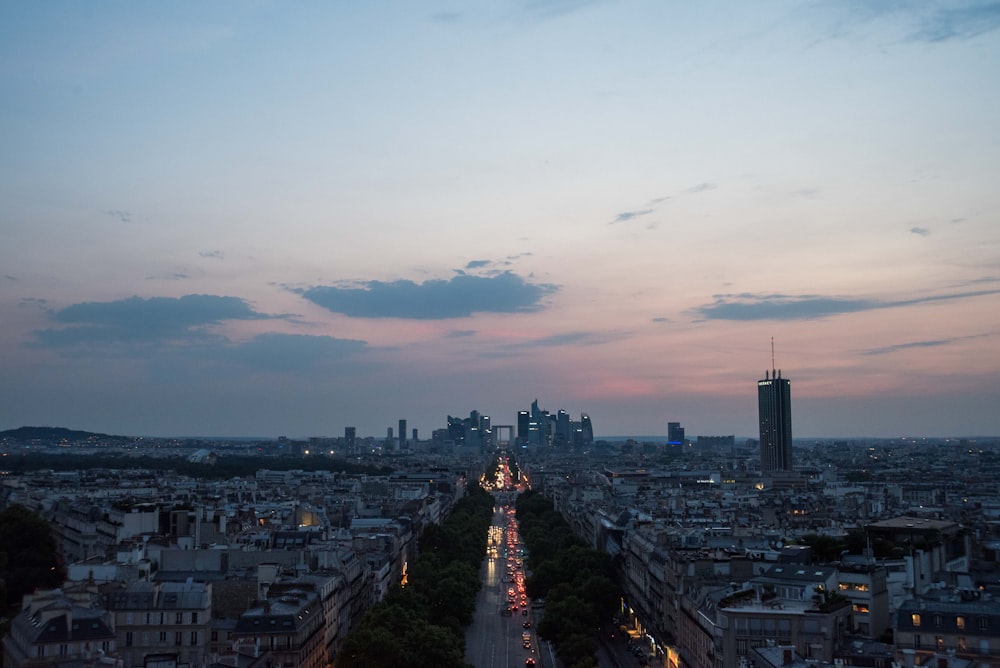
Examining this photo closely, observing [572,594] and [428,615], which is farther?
[572,594]

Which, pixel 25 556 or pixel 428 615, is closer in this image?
pixel 428 615

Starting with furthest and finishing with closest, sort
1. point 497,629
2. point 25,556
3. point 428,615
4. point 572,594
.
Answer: point 497,629 → point 25,556 → point 572,594 → point 428,615

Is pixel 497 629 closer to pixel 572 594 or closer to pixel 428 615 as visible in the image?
pixel 572 594

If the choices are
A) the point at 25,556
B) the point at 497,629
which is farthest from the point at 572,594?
the point at 25,556

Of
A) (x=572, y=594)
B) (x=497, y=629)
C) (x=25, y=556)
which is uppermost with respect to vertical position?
(x=25, y=556)

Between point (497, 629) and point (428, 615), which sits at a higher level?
point (428, 615)

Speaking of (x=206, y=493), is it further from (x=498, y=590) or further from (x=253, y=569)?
(x=253, y=569)

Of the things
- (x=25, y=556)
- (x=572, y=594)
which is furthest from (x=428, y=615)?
(x=25, y=556)

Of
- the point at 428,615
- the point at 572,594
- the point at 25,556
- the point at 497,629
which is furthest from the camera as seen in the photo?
the point at 497,629
